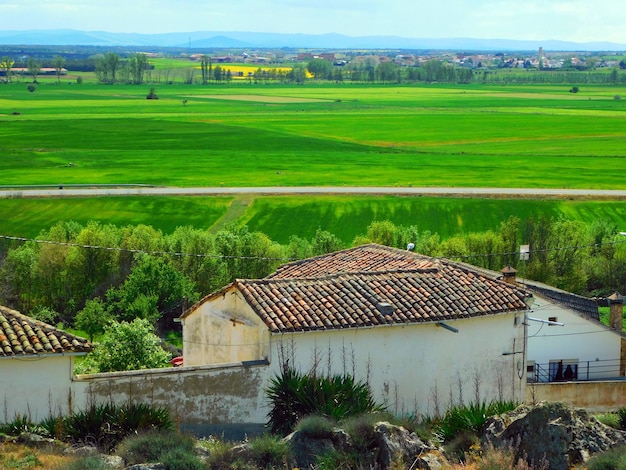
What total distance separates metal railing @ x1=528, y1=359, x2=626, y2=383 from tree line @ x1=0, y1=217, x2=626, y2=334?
650 inches

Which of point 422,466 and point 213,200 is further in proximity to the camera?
point 213,200

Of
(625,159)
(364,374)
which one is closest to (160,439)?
(364,374)

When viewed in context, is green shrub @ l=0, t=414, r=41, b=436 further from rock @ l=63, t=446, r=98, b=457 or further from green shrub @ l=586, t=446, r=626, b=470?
green shrub @ l=586, t=446, r=626, b=470

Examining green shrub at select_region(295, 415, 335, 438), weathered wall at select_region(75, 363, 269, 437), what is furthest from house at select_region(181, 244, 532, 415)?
green shrub at select_region(295, 415, 335, 438)

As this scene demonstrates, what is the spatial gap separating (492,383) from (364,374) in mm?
3506

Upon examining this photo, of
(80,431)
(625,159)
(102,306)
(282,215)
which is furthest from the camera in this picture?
(625,159)

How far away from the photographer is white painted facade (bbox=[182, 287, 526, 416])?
937 inches

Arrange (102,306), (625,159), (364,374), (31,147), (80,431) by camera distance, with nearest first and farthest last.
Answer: (80,431)
(364,374)
(102,306)
(625,159)
(31,147)

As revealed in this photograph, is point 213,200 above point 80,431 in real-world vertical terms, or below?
below

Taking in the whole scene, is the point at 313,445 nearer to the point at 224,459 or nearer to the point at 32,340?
the point at 224,459

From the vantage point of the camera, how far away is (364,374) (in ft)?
79.2

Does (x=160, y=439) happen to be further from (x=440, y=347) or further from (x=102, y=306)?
(x=102, y=306)

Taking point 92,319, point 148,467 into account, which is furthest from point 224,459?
point 92,319

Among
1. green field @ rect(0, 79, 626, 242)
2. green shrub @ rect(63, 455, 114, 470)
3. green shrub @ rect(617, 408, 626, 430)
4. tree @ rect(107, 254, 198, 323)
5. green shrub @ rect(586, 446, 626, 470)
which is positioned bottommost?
green field @ rect(0, 79, 626, 242)
